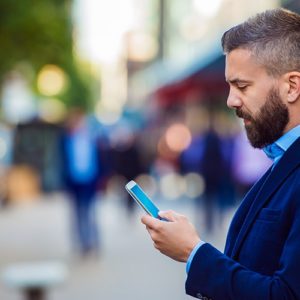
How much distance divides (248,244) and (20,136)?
25.5 metres

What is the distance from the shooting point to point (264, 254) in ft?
7.03

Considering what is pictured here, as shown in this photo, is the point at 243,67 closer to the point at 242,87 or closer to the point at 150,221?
the point at 242,87

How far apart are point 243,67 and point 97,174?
10.1 metres

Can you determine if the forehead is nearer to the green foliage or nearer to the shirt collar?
the shirt collar

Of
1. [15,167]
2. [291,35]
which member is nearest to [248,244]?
[291,35]

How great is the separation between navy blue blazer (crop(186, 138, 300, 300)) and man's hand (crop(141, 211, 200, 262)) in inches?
1.7

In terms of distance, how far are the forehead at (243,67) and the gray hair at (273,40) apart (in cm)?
1

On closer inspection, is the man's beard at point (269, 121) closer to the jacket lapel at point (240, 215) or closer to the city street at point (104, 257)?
the jacket lapel at point (240, 215)

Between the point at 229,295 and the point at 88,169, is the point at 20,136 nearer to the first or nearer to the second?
the point at 88,169

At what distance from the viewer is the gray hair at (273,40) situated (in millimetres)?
2229

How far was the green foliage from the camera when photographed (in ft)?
71.4

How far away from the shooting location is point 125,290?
9055 mm

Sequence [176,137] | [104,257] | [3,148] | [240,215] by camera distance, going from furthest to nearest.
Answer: [176,137] < [3,148] < [104,257] < [240,215]

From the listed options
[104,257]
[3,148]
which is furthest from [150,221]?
[3,148]
